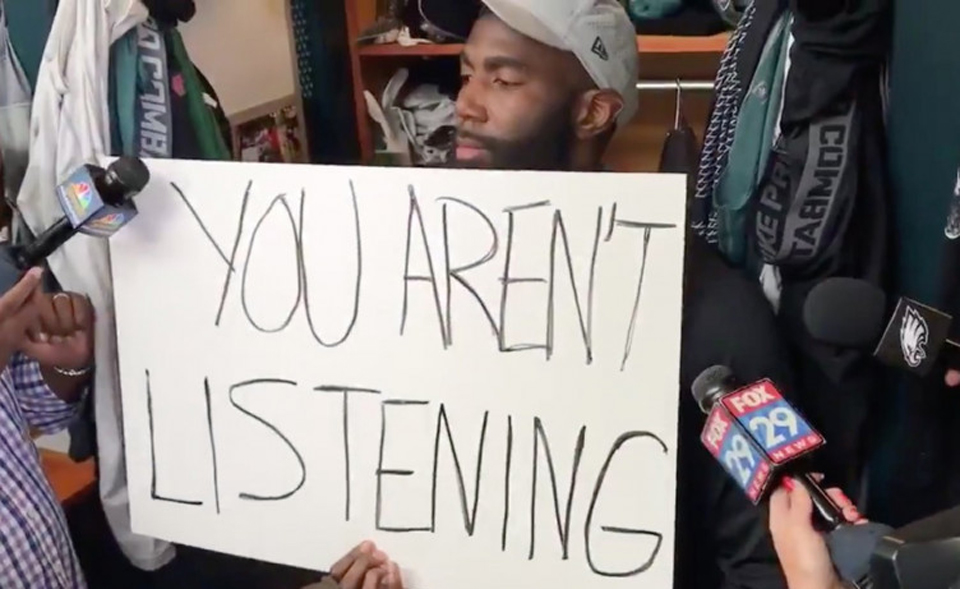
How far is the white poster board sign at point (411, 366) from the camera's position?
917 millimetres

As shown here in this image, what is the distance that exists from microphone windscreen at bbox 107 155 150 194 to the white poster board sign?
0.03 meters

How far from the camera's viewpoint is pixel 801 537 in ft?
2.38

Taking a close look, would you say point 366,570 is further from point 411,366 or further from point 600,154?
point 600,154

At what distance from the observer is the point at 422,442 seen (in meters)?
1.00

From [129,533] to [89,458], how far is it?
18cm

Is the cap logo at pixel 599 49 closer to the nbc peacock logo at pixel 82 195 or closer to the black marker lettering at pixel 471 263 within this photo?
the black marker lettering at pixel 471 263

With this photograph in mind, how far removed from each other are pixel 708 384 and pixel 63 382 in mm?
791

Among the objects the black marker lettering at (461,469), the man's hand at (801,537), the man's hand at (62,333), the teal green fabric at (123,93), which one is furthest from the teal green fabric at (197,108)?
the man's hand at (801,537)

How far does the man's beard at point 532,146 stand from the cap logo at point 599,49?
0.08 m

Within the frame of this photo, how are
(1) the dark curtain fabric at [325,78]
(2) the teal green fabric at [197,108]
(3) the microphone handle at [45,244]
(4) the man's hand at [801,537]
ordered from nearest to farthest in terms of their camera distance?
(4) the man's hand at [801,537] → (3) the microphone handle at [45,244] → (2) the teal green fabric at [197,108] → (1) the dark curtain fabric at [325,78]

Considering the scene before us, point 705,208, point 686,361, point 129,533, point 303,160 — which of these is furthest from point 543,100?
point 303,160

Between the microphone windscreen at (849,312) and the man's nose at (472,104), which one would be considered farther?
the man's nose at (472,104)

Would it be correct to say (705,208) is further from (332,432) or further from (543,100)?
(332,432)

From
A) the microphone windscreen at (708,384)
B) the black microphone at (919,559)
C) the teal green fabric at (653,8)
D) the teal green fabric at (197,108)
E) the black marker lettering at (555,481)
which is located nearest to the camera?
the black microphone at (919,559)
